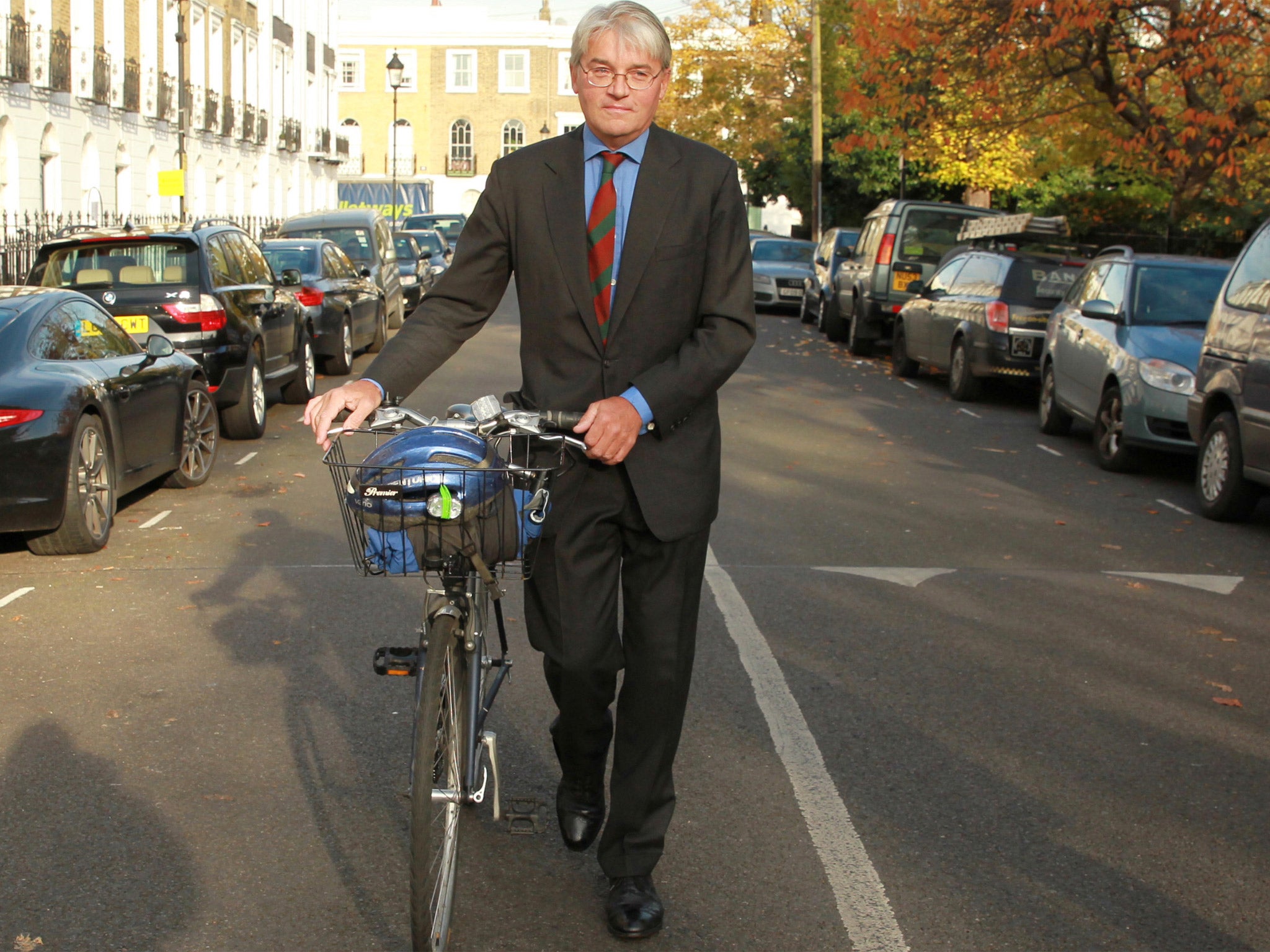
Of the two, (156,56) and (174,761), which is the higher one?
(156,56)

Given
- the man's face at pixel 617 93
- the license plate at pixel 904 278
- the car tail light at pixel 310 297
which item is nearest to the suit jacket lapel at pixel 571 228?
the man's face at pixel 617 93

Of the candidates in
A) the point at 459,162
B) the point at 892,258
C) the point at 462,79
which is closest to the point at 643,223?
the point at 892,258

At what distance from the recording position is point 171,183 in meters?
27.6

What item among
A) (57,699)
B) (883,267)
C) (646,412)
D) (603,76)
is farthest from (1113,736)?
(883,267)

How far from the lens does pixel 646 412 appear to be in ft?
11.2

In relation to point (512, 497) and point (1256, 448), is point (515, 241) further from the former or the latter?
point (1256, 448)

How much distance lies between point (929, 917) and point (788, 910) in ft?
1.16

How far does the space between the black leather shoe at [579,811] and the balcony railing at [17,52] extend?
87.8 ft

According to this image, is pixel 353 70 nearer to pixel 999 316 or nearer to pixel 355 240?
pixel 355 240

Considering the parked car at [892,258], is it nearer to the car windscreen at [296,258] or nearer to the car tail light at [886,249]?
the car tail light at [886,249]

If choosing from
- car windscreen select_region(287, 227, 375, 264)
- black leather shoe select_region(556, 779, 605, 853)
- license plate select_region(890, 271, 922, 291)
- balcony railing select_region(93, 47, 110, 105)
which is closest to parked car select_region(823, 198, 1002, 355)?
license plate select_region(890, 271, 922, 291)

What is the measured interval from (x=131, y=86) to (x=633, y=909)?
34.3 m

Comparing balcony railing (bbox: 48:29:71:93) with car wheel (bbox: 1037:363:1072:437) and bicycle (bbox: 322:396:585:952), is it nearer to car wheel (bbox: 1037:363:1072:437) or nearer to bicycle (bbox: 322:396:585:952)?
car wheel (bbox: 1037:363:1072:437)

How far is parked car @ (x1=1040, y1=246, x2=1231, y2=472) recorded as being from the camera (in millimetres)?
11547
